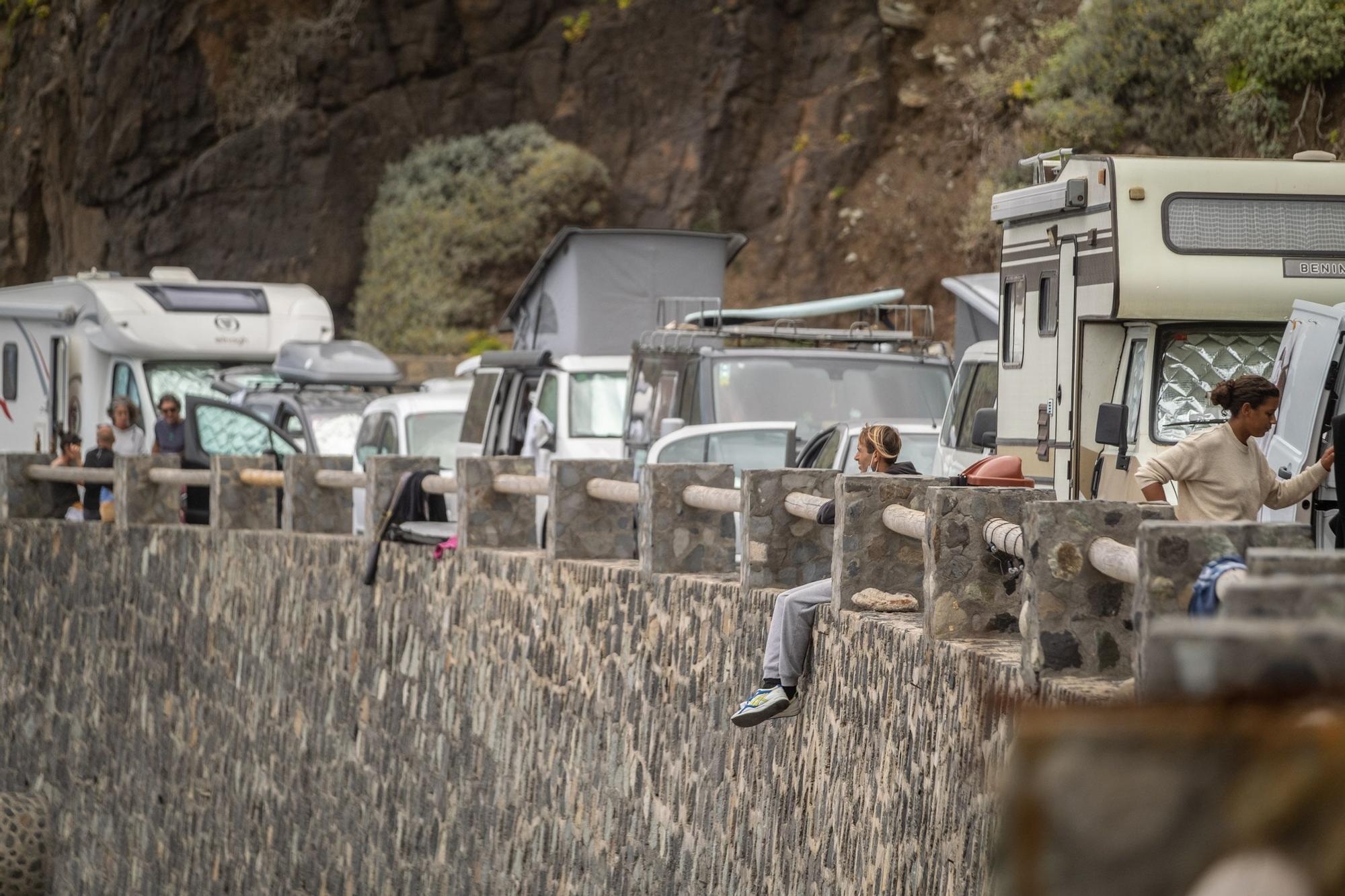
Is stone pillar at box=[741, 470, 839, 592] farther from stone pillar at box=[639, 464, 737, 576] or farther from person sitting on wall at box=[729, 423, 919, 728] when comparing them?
stone pillar at box=[639, 464, 737, 576]

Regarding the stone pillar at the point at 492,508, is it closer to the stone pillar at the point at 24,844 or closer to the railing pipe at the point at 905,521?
the railing pipe at the point at 905,521

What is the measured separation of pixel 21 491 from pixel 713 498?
1168 centimetres

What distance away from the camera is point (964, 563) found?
6.30 meters

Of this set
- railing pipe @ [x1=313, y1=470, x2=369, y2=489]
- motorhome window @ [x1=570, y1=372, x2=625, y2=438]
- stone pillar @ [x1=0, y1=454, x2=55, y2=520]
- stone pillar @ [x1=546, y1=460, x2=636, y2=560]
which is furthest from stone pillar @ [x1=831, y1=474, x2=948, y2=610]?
stone pillar @ [x1=0, y1=454, x2=55, y2=520]

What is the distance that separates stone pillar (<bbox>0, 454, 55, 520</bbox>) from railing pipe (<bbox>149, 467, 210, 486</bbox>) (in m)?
2.06

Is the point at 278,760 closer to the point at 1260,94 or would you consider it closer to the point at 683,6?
the point at 1260,94

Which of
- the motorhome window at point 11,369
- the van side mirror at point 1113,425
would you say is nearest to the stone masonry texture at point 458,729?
the van side mirror at point 1113,425

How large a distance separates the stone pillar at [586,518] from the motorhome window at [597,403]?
5.24 meters

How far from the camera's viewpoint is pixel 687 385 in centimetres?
1428

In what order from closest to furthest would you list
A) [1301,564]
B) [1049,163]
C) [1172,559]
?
[1301,564] → [1172,559] → [1049,163]

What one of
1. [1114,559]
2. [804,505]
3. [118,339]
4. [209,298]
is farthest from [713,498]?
[209,298]

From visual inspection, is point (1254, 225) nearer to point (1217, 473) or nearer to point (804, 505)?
point (1217, 473)

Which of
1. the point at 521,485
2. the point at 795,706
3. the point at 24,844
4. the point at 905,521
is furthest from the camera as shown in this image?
the point at 24,844

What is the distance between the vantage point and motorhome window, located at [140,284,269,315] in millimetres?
21172
